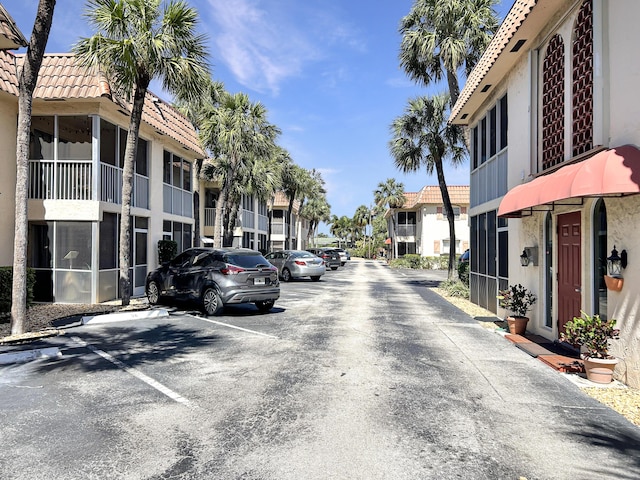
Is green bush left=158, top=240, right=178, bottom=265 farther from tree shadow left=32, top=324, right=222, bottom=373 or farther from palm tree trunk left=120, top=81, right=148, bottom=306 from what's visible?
tree shadow left=32, top=324, right=222, bottom=373

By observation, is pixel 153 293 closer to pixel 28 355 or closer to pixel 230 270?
pixel 230 270

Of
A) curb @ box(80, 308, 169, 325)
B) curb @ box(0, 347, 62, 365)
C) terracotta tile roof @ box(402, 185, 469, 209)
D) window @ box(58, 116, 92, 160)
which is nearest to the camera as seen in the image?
curb @ box(0, 347, 62, 365)

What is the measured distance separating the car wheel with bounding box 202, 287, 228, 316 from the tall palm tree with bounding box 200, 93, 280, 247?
10.4 metres

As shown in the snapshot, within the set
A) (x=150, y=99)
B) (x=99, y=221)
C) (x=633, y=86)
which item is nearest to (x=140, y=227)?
(x=99, y=221)

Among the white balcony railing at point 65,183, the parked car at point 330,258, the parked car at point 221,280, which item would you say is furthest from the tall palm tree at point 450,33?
the parked car at point 330,258

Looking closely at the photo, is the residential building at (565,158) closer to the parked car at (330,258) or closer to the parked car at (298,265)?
the parked car at (298,265)

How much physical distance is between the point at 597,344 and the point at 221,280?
806 cm

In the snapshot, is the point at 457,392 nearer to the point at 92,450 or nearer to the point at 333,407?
the point at 333,407

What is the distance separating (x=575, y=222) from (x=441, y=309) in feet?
20.7

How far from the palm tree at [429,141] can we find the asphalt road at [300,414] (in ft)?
45.6

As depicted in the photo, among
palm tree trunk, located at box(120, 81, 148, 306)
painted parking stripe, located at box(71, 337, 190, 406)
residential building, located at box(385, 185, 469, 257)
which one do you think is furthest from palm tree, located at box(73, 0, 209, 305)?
residential building, located at box(385, 185, 469, 257)

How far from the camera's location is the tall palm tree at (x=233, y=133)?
69.7 feet

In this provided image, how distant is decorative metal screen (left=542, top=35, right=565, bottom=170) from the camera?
869cm

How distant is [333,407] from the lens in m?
5.06
